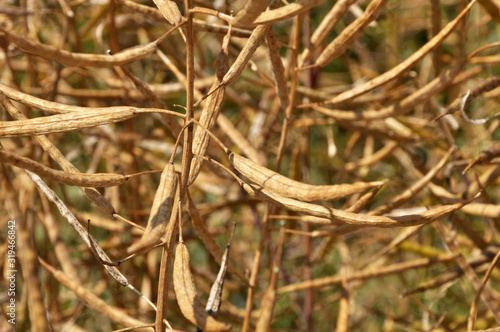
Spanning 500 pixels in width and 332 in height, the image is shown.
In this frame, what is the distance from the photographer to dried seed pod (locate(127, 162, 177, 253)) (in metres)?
0.51

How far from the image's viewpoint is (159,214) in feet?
1.89

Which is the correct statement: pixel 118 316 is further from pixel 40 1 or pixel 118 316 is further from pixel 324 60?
pixel 40 1

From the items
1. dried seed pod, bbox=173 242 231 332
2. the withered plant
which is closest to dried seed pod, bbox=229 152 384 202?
the withered plant

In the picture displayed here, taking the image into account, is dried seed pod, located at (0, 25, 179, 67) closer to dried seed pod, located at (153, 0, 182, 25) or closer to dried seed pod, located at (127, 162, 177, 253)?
dried seed pod, located at (153, 0, 182, 25)

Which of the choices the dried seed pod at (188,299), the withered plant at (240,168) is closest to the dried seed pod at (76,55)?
the withered plant at (240,168)

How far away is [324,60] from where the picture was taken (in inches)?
31.4

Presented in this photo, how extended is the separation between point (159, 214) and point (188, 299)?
0.10 metres

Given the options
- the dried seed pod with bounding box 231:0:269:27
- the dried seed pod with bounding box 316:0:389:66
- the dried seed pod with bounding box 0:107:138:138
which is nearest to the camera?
the dried seed pod with bounding box 231:0:269:27

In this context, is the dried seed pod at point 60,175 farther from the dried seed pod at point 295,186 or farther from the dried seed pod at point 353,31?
the dried seed pod at point 353,31

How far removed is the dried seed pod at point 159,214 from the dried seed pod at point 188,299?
2.5 inches

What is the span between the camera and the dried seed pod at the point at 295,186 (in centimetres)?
61

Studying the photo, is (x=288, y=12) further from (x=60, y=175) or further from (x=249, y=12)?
(x=60, y=175)

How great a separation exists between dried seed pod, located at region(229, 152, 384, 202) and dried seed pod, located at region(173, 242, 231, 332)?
12 centimetres

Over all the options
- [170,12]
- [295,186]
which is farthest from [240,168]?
[170,12]
